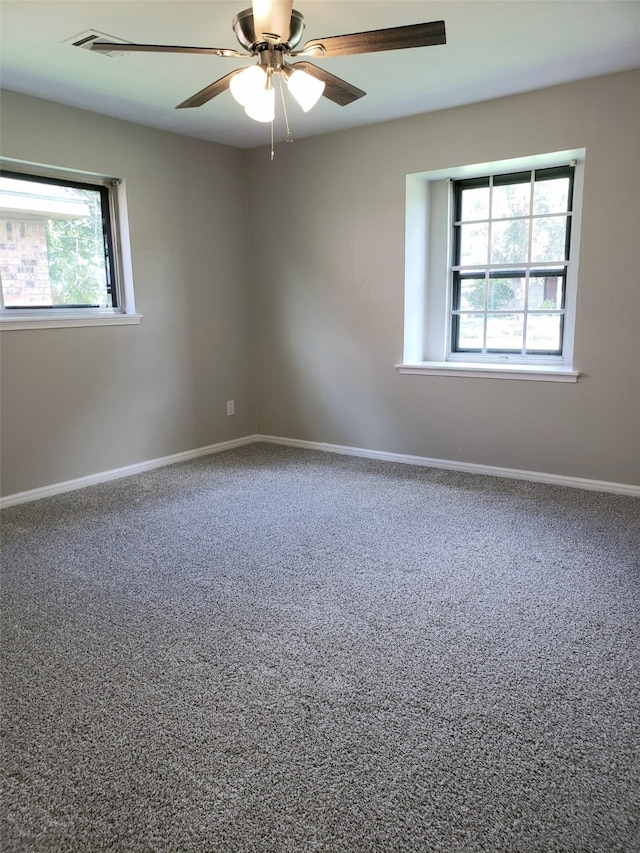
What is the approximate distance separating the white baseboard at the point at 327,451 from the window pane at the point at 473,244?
151 cm

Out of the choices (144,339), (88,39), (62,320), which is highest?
(88,39)

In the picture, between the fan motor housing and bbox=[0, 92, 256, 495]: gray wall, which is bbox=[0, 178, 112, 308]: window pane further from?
the fan motor housing

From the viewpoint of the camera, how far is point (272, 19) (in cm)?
199

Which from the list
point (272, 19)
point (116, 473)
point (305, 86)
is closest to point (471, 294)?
point (305, 86)

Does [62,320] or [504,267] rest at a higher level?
[504,267]

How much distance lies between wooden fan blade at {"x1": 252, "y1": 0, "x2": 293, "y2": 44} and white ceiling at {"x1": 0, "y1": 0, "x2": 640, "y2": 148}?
0.61 meters

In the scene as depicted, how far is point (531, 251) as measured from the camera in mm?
4133

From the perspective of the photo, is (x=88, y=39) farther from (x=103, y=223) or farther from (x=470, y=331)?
(x=470, y=331)

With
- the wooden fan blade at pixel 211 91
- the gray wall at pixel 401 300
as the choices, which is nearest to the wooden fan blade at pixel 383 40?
the wooden fan blade at pixel 211 91

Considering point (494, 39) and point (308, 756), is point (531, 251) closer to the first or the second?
point (494, 39)

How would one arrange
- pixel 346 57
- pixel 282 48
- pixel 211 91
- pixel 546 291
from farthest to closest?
pixel 546 291
pixel 346 57
pixel 211 91
pixel 282 48

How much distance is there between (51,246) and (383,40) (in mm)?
2714

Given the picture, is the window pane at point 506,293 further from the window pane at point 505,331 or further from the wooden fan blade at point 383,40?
the wooden fan blade at point 383,40

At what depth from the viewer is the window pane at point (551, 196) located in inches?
157
